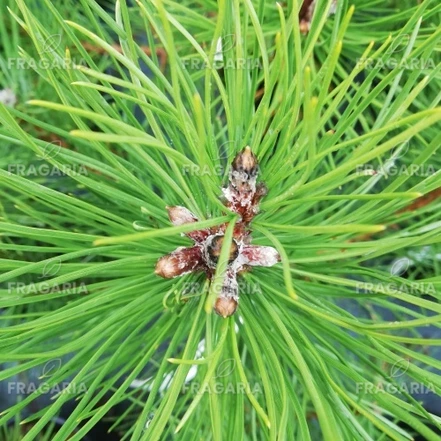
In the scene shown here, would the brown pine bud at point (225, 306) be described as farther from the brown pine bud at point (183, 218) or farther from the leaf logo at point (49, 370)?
the leaf logo at point (49, 370)

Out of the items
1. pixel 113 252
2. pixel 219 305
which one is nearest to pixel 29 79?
pixel 113 252

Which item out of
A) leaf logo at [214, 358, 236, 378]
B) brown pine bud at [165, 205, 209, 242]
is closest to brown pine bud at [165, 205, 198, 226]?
brown pine bud at [165, 205, 209, 242]

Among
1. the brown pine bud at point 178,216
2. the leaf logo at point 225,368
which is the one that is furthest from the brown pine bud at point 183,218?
the leaf logo at point 225,368

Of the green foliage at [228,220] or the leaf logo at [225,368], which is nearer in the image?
the green foliage at [228,220]

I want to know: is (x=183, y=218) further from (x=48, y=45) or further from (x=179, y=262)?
(x=48, y=45)

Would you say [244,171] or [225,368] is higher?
[244,171]

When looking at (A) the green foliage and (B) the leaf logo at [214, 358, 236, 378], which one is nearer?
(A) the green foliage

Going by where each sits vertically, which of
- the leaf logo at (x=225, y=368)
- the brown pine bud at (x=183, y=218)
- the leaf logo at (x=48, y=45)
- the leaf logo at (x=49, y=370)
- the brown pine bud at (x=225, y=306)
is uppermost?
the leaf logo at (x=48, y=45)

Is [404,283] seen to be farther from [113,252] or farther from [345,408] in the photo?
[113,252]

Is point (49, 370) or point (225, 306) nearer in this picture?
point (225, 306)

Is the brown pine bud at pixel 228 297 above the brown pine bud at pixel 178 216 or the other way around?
the other way around

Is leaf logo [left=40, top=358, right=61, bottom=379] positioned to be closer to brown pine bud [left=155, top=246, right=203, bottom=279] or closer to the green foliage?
the green foliage

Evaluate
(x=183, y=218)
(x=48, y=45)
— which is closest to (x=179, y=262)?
(x=183, y=218)
